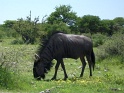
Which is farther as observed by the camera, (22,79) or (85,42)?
(85,42)

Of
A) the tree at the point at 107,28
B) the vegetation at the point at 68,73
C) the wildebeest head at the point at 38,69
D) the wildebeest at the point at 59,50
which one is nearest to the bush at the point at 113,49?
the vegetation at the point at 68,73

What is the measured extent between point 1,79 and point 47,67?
3704mm

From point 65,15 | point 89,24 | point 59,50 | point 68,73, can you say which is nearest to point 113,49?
point 68,73

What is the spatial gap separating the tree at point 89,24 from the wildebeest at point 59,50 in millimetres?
57651

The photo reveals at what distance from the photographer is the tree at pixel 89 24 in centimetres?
7509

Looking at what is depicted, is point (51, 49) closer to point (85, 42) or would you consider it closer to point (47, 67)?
point (47, 67)

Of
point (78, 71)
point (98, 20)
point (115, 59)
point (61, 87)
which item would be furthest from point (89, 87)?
point (98, 20)

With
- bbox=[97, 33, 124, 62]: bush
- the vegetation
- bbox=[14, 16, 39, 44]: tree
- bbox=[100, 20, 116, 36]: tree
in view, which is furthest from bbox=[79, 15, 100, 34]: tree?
bbox=[97, 33, 124, 62]: bush

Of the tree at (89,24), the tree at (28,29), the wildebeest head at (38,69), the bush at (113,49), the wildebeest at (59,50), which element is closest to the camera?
the wildebeest head at (38,69)

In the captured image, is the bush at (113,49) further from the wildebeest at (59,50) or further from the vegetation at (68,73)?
the wildebeest at (59,50)

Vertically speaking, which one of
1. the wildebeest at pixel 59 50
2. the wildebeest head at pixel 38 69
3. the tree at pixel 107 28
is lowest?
the tree at pixel 107 28

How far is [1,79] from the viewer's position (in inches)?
459

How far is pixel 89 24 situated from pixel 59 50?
6149 cm

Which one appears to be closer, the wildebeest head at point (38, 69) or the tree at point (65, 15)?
the wildebeest head at point (38, 69)
